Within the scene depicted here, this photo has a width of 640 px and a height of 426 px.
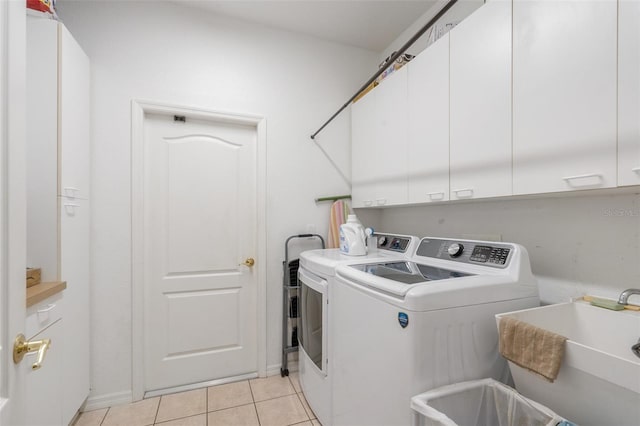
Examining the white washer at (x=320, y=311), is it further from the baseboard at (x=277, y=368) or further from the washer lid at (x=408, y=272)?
the baseboard at (x=277, y=368)

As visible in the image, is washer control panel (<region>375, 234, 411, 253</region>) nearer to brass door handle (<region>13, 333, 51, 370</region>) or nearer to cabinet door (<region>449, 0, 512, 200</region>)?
cabinet door (<region>449, 0, 512, 200</region>)

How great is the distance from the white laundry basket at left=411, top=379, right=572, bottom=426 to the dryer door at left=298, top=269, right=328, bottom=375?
691mm

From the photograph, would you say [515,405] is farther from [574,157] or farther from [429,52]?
[429,52]

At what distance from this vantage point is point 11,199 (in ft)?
1.97

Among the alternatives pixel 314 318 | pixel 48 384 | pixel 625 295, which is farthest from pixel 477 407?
pixel 48 384

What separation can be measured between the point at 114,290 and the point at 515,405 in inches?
89.4

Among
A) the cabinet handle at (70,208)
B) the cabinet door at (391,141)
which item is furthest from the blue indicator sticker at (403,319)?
the cabinet handle at (70,208)

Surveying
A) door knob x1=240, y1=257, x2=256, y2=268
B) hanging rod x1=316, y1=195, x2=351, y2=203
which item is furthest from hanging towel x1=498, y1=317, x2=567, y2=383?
door knob x1=240, y1=257, x2=256, y2=268

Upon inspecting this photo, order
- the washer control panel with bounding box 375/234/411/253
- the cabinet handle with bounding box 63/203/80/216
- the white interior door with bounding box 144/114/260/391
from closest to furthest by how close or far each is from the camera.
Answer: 1. the cabinet handle with bounding box 63/203/80/216
2. the washer control panel with bounding box 375/234/411/253
3. the white interior door with bounding box 144/114/260/391

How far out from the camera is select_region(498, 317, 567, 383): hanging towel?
0.84m

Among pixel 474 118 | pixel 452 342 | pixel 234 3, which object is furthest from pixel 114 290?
pixel 474 118

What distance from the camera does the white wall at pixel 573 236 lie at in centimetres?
108

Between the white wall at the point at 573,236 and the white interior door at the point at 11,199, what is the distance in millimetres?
1824

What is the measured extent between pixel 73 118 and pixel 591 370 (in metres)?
2.54
